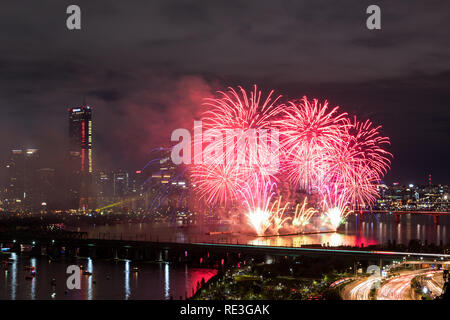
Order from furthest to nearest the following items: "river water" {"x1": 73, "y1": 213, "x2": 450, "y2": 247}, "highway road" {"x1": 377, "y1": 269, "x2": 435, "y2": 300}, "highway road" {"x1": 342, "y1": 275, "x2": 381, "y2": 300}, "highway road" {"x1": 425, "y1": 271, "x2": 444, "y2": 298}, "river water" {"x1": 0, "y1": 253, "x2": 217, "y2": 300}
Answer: "river water" {"x1": 73, "y1": 213, "x2": 450, "y2": 247}
"river water" {"x1": 0, "y1": 253, "x2": 217, "y2": 300}
"highway road" {"x1": 342, "y1": 275, "x2": 381, "y2": 300}
"highway road" {"x1": 425, "y1": 271, "x2": 444, "y2": 298}
"highway road" {"x1": 377, "y1": 269, "x2": 435, "y2": 300}

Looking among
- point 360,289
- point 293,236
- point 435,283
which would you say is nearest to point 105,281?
point 360,289

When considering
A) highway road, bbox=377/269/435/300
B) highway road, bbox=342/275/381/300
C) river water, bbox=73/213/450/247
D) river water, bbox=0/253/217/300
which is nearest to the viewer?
highway road, bbox=377/269/435/300

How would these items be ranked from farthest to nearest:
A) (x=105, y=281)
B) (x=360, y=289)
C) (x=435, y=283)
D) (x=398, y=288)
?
1. (x=105, y=281)
2. (x=360, y=289)
3. (x=435, y=283)
4. (x=398, y=288)

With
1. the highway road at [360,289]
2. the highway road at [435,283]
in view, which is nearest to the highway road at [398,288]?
the highway road at [360,289]

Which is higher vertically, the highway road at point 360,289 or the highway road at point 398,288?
the highway road at point 398,288

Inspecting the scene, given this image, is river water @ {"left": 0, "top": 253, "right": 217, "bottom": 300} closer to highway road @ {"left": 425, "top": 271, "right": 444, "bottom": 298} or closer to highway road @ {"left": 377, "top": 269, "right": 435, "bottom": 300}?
highway road @ {"left": 377, "top": 269, "right": 435, "bottom": 300}

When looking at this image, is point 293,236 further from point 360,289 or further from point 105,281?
point 360,289

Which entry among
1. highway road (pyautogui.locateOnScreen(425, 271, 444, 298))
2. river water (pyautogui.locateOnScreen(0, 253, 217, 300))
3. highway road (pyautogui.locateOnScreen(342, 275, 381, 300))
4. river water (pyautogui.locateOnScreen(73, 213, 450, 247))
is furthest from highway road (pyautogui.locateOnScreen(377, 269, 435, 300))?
river water (pyautogui.locateOnScreen(73, 213, 450, 247))

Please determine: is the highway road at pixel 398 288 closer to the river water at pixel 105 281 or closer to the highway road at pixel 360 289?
the highway road at pixel 360 289

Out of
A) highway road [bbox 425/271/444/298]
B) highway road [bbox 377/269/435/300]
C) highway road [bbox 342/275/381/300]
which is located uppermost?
highway road [bbox 425/271/444/298]

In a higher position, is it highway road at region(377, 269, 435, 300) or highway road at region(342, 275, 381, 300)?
highway road at region(377, 269, 435, 300)

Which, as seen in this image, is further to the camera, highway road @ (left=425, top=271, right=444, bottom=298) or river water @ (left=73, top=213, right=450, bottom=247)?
river water @ (left=73, top=213, right=450, bottom=247)
